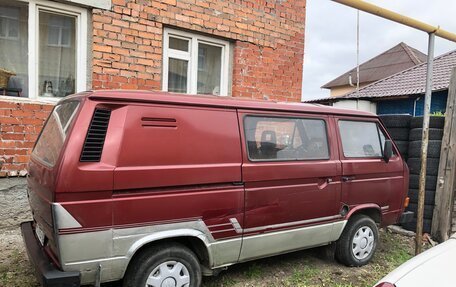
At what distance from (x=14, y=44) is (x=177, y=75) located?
2.52 m

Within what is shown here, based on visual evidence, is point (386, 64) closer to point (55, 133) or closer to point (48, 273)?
point (55, 133)

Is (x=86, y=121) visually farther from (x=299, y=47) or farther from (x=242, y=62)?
(x=299, y=47)

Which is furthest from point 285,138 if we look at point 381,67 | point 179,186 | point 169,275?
point 381,67

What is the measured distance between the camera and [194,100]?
10.6 ft

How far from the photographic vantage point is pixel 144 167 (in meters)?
2.90

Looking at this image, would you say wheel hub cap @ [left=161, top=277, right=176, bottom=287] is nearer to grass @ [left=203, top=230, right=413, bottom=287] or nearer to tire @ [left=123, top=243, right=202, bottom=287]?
tire @ [left=123, top=243, right=202, bottom=287]

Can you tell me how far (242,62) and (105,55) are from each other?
255 centimetres

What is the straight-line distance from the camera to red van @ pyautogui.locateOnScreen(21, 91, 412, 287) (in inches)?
106

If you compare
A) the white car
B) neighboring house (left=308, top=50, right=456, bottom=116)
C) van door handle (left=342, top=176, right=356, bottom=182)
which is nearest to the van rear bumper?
the white car

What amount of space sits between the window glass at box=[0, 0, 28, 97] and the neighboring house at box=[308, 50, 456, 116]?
42.2 feet

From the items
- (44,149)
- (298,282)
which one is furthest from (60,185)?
(298,282)

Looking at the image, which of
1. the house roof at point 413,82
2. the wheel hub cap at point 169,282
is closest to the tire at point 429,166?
the wheel hub cap at point 169,282

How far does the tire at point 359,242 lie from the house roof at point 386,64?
30.7 meters

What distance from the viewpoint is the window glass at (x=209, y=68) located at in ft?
22.3
